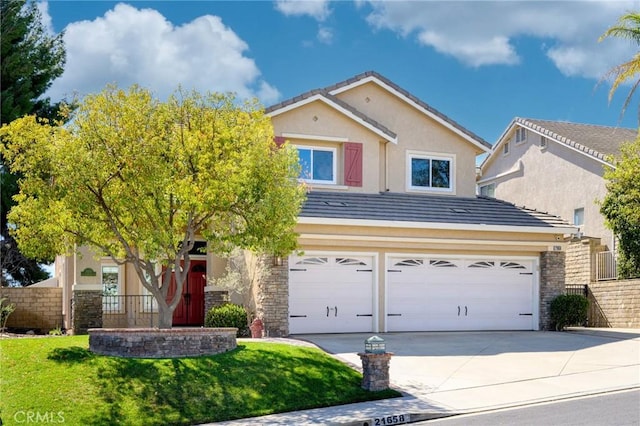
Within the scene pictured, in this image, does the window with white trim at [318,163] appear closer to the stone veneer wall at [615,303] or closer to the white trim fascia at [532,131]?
the white trim fascia at [532,131]

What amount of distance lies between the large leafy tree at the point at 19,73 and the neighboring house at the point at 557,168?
68.4ft

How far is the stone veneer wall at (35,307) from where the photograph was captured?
22.5m

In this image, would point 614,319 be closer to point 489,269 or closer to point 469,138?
point 489,269

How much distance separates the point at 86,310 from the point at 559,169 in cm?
2111

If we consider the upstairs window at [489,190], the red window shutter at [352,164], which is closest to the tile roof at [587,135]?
the upstairs window at [489,190]

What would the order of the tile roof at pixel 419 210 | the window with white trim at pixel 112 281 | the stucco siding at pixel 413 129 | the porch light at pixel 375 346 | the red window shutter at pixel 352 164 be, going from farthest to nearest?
the stucco siding at pixel 413 129
the red window shutter at pixel 352 164
the window with white trim at pixel 112 281
the tile roof at pixel 419 210
the porch light at pixel 375 346

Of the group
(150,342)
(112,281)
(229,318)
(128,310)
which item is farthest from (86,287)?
(150,342)

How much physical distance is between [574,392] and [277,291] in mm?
8756

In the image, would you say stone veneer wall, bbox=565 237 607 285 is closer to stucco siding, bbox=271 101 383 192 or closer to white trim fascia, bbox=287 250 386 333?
stucco siding, bbox=271 101 383 192

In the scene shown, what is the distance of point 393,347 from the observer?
1853cm

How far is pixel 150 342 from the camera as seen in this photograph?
46.8 ft

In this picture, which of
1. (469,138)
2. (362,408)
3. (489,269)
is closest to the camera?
(362,408)

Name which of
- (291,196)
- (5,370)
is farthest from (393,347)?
(5,370)

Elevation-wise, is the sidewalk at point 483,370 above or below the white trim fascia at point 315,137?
below
